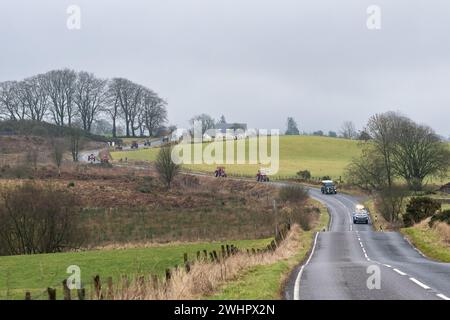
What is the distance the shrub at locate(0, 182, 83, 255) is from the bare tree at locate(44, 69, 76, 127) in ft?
328

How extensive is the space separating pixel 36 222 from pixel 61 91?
104 meters

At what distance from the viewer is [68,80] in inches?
5561

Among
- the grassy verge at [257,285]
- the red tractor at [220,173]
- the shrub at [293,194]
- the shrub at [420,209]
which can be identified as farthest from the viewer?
the red tractor at [220,173]

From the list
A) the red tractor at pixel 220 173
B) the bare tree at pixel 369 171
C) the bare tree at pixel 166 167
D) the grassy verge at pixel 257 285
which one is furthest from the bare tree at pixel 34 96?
the grassy verge at pixel 257 285

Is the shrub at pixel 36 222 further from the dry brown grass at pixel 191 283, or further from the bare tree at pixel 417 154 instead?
the bare tree at pixel 417 154

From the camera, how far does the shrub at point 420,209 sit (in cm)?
5416

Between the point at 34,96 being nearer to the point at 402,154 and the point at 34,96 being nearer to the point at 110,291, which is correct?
the point at 402,154

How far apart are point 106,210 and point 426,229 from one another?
101 ft

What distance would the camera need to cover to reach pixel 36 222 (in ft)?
141

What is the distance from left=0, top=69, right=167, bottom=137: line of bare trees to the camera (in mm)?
141500

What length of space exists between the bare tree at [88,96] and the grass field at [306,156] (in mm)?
20949

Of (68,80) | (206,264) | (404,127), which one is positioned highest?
(68,80)

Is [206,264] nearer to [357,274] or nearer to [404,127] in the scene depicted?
[357,274]
